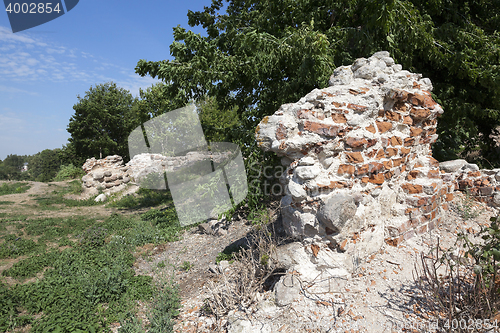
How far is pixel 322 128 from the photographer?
125 inches

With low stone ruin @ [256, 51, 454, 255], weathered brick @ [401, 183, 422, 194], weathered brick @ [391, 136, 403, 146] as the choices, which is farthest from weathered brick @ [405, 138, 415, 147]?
weathered brick @ [401, 183, 422, 194]

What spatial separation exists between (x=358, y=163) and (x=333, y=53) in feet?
11.1

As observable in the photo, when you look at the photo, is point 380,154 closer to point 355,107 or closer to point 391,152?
point 391,152

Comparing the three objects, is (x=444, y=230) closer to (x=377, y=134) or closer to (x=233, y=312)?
(x=377, y=134)

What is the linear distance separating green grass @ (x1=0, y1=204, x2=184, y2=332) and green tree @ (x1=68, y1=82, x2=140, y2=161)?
57.5 feet

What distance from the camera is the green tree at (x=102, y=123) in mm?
24094

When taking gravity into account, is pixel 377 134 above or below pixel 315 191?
above

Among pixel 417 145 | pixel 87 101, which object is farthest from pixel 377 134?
pixel 87 101

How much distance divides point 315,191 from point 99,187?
1439 centimetres

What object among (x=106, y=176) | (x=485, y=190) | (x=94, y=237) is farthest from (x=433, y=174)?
(x=106, y=176)

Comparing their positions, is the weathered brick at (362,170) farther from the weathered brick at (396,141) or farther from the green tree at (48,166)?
the green tree at (48,166)

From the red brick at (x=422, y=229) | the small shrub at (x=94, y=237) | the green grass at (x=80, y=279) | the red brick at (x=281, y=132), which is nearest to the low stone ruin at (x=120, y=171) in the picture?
the green grass at (x=80, y=279)

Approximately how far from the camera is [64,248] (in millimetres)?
6469

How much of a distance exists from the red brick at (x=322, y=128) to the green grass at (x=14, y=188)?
56.4ft
